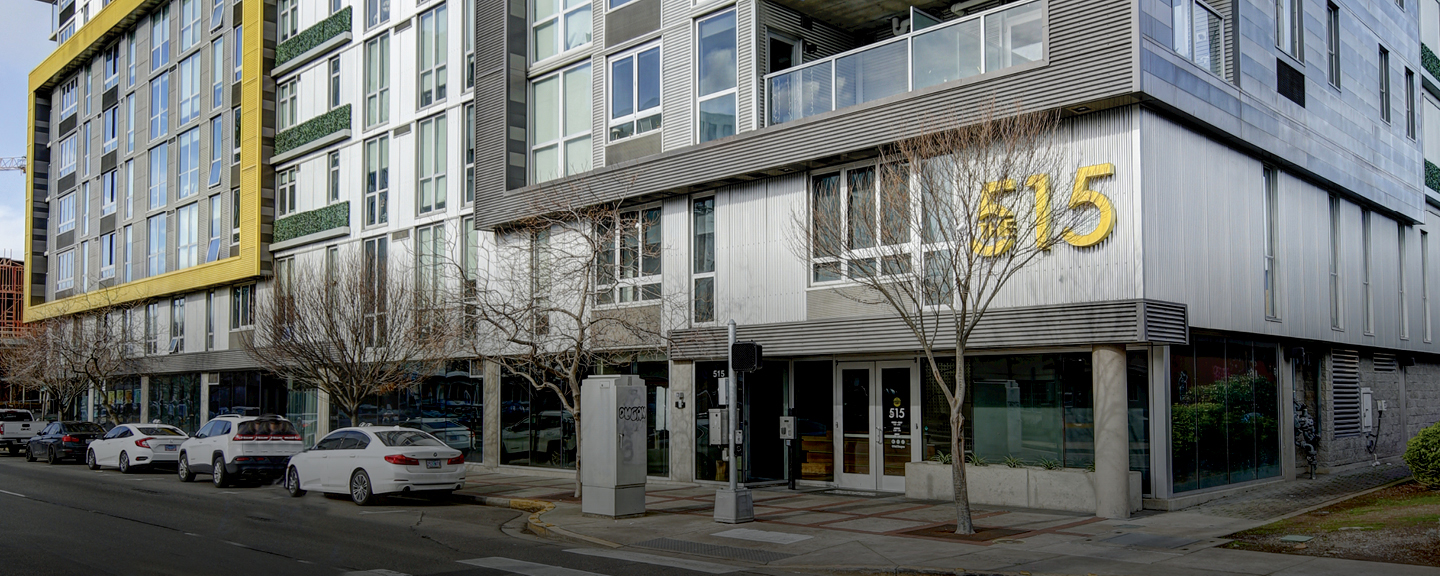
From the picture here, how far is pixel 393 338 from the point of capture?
25266mm

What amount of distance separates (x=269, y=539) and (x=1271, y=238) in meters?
17.0

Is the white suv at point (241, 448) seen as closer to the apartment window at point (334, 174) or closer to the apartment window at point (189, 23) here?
→ the apartment window at point (334, 174)

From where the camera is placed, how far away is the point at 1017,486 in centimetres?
1656

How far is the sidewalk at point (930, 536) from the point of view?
11.5m

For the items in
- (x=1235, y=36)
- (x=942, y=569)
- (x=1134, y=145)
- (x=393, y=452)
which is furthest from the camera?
(x=393, y=452)

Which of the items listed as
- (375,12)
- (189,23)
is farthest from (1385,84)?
(189,23)

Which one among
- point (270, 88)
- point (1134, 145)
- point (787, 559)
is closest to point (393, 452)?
point (787, 559)

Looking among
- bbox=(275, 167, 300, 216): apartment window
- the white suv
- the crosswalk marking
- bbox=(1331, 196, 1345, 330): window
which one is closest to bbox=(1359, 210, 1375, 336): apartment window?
bbox=(1331, 196, 1345, 330): window

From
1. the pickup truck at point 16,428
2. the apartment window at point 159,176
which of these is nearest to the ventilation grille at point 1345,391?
the apartment window at point 159,176

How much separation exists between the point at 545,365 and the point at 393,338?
26.9 ft

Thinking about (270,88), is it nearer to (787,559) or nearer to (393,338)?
(393,338)

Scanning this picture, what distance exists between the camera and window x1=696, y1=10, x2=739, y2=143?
20594 millimetres

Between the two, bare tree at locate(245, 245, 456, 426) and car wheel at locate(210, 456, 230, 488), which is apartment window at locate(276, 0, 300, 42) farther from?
car wheel at locate(210, 456, 230, 488)

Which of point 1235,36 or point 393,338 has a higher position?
point 1235,36
